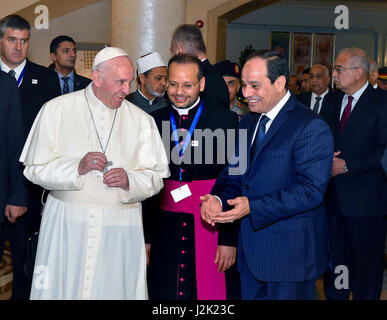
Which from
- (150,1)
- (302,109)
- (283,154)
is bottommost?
(283,154)

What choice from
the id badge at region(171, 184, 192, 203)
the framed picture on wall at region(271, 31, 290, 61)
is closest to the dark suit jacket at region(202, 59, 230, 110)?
the id badge at region(171, 184, 192, 203)

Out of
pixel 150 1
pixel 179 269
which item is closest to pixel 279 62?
pixel 179 269

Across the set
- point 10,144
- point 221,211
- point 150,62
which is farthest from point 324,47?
point 221,211

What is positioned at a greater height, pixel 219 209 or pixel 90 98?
pixel 90 98

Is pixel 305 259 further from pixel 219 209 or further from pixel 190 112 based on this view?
pixel 190 112

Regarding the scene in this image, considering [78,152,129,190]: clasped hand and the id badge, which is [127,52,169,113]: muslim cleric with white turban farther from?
[78,152,129,190]: clasped hand

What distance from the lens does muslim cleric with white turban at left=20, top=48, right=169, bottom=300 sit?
136 inches

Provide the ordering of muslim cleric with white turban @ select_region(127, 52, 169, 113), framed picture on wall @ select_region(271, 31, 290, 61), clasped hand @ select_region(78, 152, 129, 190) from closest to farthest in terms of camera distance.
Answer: clasped hand @ select_region(78, 152, 129, 190) < muslim cleric with white turban @ select_region(127, 52, 169, 113) < framed picture on wall @ select_region(271, 31, 290, 61)

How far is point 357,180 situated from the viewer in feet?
16.1

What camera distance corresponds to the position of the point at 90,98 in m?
3.61

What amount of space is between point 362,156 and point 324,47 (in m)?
13.5

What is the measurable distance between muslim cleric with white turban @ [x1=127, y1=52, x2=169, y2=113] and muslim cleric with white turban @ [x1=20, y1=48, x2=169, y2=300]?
2.01 m

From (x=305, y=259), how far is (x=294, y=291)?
A: 0.59ft

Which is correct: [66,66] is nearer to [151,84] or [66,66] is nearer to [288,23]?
[151,84]
